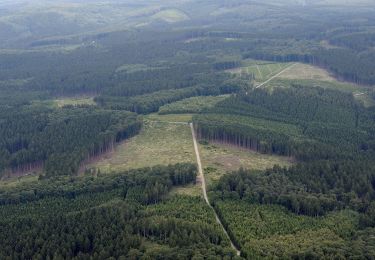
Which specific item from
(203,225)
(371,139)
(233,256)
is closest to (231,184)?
(203,225)

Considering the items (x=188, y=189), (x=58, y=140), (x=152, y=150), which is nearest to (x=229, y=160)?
(x=188, y=189)

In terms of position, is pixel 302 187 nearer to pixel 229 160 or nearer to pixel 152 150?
pixel 229 160

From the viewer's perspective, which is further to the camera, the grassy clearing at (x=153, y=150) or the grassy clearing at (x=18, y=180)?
A: the grassy clearing at (x=153, y=150)

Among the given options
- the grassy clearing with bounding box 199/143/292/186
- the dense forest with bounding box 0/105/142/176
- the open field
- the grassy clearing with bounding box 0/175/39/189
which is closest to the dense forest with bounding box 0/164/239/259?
the grassy clearing with bounding box 199/143/292/186

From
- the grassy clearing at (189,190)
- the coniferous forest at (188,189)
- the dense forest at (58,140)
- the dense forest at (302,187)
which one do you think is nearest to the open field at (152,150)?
the coniferous forest at (188,189)

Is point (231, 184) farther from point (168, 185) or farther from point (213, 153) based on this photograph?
Result: point (213, 153)

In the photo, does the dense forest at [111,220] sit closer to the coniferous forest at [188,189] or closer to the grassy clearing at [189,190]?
the coniferous forest at [188,189]
